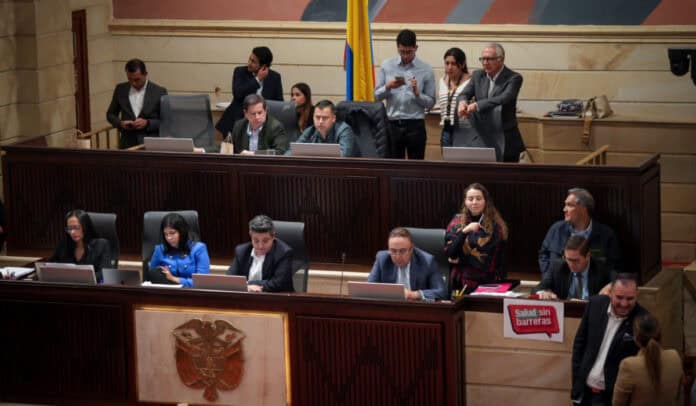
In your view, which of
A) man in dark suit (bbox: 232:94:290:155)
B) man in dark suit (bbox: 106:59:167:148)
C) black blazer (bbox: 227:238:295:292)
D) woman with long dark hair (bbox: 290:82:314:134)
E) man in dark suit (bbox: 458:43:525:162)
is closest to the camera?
black blazer (bbox: 227:238:295:292)

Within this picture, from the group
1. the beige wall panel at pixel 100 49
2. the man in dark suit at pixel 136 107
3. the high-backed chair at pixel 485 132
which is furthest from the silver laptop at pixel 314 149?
the beige wall panel at pixel 100 49

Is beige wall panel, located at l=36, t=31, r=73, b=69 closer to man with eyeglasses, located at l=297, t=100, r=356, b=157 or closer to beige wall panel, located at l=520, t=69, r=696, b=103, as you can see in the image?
man with eyeglasses, located at l=297, t=100, r=356, b=157

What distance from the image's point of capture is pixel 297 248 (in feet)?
30.2

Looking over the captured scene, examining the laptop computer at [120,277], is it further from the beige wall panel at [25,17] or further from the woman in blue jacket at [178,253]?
the beige wall panel at [25,17]

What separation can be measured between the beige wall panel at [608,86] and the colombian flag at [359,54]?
1.97 m

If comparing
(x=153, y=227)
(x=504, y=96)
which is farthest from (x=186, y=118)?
(x=504, y=96)

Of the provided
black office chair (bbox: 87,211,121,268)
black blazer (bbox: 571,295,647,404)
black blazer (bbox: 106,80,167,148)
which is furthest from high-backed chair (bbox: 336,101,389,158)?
black blazer (bbox: 571,295,647,404)

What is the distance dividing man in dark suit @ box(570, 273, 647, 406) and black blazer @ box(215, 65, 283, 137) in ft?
13.9

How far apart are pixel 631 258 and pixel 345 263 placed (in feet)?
6.45

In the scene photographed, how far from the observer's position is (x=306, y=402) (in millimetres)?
8211

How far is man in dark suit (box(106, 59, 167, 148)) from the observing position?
1118 cm

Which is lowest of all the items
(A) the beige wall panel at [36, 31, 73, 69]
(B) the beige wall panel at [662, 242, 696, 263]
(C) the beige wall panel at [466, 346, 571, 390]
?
(C) the beige wall panel at [466, 346, 571, 390]

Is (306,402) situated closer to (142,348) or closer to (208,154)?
(142,348)

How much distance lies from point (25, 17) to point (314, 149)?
3.50 metres
